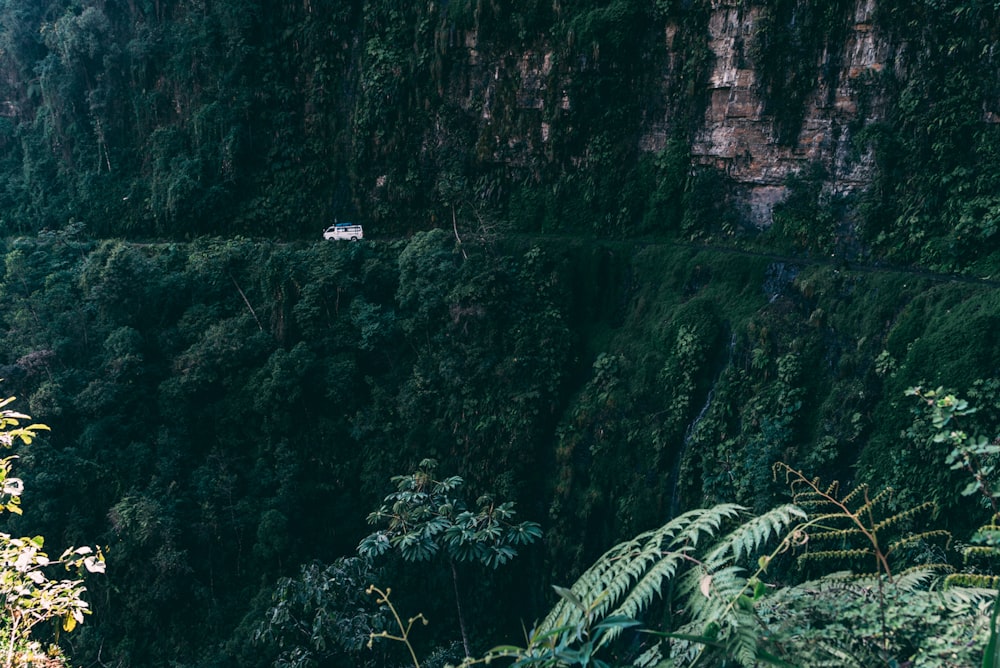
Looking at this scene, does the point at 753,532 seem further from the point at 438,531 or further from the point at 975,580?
the point at 438,531

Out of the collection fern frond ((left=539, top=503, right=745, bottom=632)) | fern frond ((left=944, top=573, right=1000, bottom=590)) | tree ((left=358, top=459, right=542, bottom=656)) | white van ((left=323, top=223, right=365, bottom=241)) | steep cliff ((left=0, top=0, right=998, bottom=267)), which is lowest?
tree ((left=358, top=459, right=542, bottom=656))

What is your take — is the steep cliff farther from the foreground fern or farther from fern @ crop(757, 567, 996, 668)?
the foreground fern

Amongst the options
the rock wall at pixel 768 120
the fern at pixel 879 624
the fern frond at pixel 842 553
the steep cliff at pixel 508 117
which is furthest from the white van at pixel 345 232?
the fern at pixel 879 624

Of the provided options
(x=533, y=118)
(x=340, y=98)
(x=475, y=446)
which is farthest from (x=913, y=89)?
(x=340, y=98)

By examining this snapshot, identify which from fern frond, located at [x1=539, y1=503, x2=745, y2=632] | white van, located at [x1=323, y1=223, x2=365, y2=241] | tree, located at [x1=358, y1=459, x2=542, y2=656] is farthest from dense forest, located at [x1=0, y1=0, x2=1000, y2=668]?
fern frond, located at [x1=539, y1=503, x2=745, y2=632]

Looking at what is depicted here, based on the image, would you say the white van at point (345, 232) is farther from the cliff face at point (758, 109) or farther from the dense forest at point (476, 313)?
the cliff face at point (758, 109)

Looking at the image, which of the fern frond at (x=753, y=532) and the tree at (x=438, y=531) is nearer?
the fern frond at (x=753, y=532)

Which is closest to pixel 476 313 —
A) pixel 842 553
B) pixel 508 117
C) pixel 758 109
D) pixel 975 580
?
pixel 508 117

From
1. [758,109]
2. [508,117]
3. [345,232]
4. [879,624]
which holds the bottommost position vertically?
[345,232]

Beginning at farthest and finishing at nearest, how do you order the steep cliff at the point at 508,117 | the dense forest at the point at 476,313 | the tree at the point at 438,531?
the steep cliff at the point at 508,117 < the dense forest at the point at 476,313 < the tree at the point at 438,531
